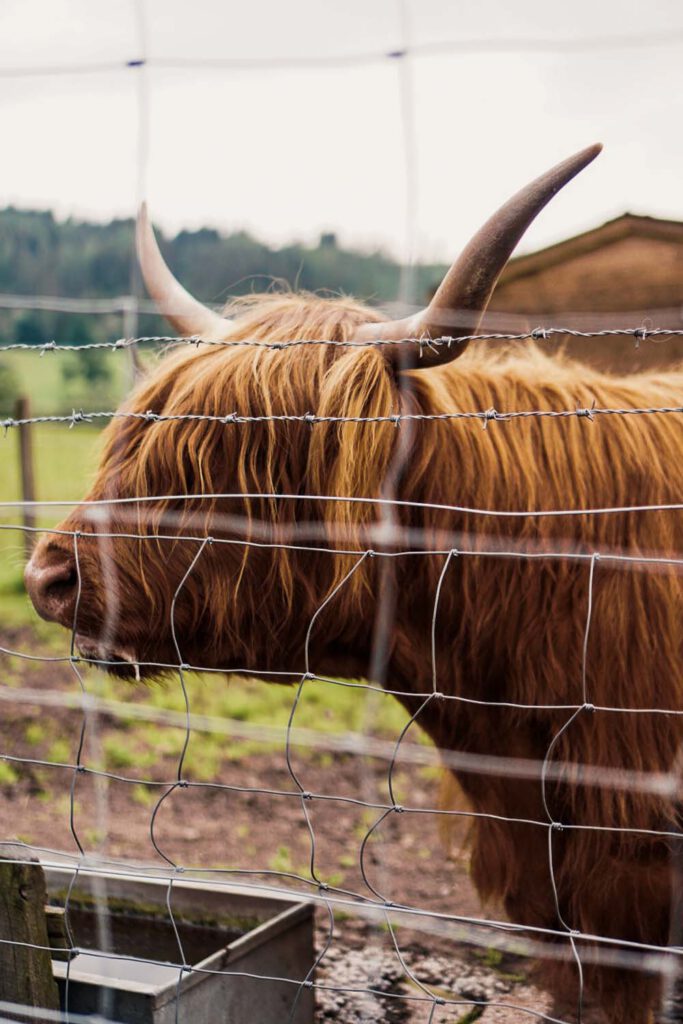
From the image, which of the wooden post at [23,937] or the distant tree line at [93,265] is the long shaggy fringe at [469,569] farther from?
the distant tree line at [93,265]

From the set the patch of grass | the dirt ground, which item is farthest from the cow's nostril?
the patch of grass

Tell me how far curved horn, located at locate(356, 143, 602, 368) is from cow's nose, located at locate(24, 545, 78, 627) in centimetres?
93

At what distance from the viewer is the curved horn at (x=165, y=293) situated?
293 centimetres

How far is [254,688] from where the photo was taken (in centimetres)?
645

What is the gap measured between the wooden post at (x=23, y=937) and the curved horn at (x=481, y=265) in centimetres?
137

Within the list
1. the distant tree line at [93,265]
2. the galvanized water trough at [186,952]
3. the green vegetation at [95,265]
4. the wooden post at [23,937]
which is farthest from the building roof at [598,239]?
the green vegetation at [95,265]

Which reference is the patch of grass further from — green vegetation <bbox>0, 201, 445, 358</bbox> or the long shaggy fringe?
green vegetation <bbox>0, 201, 445, 358</bbox>

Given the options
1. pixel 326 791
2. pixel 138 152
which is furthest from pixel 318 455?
pixel 326 791

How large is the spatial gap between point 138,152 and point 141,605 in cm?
104

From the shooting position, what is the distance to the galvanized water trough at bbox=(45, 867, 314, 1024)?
7.54ft

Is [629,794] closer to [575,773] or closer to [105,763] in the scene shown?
[575,773]

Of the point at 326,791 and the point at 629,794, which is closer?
the point at 629,794

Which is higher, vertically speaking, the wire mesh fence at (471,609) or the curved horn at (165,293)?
the curved horn at (165,293)

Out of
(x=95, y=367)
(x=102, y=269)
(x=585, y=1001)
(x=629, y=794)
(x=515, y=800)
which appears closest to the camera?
(x=629, y=794)
